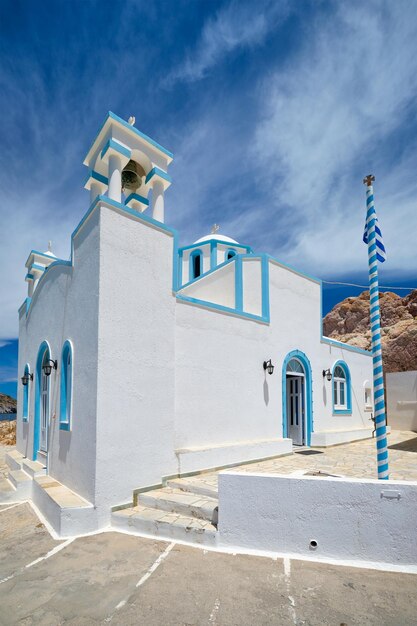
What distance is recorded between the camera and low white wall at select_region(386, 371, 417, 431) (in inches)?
625

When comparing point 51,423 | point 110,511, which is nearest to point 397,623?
point 110,511

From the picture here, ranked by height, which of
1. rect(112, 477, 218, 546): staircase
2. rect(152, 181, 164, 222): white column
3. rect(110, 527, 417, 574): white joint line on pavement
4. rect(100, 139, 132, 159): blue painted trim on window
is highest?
rect(100, 139, 132, 159): blue painted trim on window

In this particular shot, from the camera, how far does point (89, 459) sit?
6035 millimetres

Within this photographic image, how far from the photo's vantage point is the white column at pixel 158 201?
7723 millimetres

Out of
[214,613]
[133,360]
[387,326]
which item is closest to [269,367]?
[133,360]

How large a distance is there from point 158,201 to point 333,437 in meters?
8.66

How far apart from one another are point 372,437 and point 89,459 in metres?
11.9

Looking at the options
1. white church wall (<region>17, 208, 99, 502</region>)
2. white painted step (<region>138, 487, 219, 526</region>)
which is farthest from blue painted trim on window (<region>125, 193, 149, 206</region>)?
white painted step (<region>138, 487, 219, 526</region>)

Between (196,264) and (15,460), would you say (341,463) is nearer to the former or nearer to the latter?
(15,460)

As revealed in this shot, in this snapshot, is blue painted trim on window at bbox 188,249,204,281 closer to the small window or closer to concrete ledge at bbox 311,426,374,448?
the small window

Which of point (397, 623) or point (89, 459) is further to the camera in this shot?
point (89, 459)

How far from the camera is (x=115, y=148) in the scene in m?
7.01

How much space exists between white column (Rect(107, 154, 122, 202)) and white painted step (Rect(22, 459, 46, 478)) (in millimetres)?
5995

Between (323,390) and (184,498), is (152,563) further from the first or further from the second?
(323,390)
